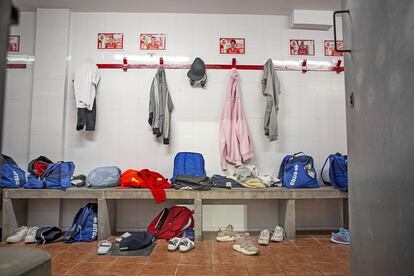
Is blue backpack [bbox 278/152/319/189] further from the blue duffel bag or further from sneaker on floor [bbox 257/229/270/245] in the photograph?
the blue duffel bag

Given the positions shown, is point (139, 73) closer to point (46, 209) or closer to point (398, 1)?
point (46, 209)

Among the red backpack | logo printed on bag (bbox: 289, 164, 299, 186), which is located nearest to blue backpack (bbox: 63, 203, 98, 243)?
the red backpack

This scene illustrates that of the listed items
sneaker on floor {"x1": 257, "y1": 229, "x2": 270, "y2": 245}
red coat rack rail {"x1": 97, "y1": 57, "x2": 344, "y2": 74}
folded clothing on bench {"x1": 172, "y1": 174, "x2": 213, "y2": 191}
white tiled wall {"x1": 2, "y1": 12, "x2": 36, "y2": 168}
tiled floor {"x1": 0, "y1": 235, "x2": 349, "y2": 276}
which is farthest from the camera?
red coat rack rail {"x1": 97, "y1": 57, "x2": 344, "y2": 74}

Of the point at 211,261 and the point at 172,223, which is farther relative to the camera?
the point at 172,223

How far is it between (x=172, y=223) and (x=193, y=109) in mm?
1500

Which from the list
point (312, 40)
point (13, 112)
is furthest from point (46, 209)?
point (312, 40)

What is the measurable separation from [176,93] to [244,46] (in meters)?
1.16

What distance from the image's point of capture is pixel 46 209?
3.35 meters

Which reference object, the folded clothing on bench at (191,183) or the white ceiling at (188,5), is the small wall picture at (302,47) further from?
the folded clothing on bench at (191,183)

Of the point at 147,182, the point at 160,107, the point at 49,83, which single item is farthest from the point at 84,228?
the point at 49,83

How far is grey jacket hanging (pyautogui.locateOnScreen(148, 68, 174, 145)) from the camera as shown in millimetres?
3359

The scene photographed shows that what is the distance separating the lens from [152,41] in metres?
3.63

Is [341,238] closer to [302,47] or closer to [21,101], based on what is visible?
[302,47]

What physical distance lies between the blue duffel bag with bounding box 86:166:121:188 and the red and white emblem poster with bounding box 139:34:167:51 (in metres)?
1.72
